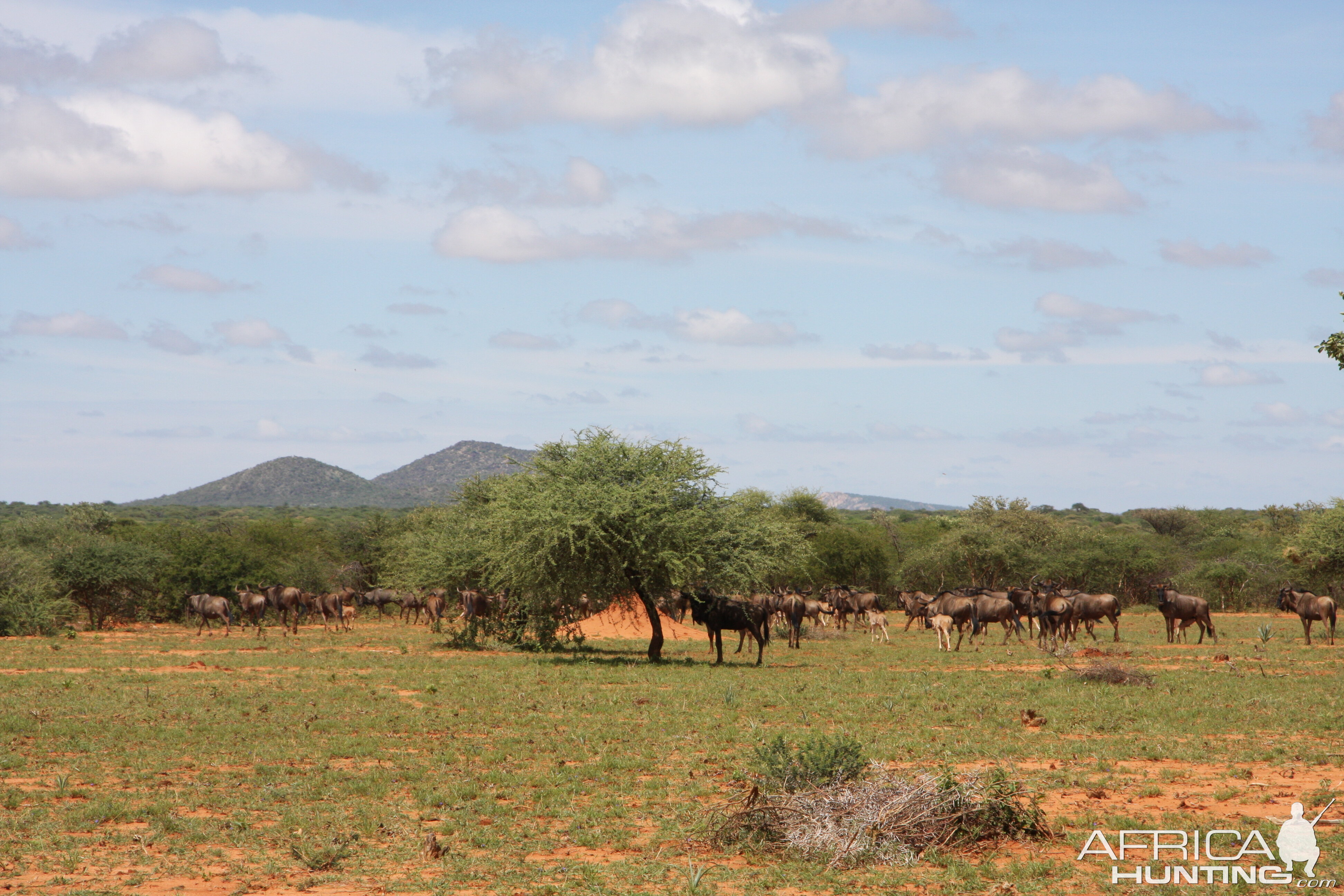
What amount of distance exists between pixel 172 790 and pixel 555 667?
1330 cm

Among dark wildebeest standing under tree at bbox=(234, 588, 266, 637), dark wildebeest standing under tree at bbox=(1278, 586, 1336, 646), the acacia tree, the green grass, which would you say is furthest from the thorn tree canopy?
dark wildebeest standing under tree at bbox=(234, 588, 266, 637)

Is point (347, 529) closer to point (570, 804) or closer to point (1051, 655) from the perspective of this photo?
point (1051, 655)

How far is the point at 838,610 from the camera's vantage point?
4444 cm

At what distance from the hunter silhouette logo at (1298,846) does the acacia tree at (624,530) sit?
51.3 feet

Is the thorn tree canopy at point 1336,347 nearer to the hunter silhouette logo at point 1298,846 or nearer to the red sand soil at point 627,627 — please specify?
the hunter silhouette logo at point 1298,846

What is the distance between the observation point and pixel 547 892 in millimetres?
8891

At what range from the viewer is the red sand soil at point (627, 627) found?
38.2 meters

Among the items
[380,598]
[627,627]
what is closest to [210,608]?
[380,598]

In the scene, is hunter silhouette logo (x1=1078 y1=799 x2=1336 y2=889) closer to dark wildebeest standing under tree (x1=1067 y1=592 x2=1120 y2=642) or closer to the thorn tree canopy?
the thorn tree canopy

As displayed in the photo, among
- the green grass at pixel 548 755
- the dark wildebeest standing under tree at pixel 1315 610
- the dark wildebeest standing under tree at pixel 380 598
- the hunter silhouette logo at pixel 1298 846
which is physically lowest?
the green grass at pixel 548 755

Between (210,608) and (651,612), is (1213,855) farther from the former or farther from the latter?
(210,608)

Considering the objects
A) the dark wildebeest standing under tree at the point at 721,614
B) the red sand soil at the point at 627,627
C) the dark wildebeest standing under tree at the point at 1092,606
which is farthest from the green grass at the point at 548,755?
the red sand soil at the point at 627,627

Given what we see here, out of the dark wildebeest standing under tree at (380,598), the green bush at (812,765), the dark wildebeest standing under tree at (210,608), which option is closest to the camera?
→ the green bush at (812,765)

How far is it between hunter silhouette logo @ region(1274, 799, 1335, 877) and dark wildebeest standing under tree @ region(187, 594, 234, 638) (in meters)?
36.9
